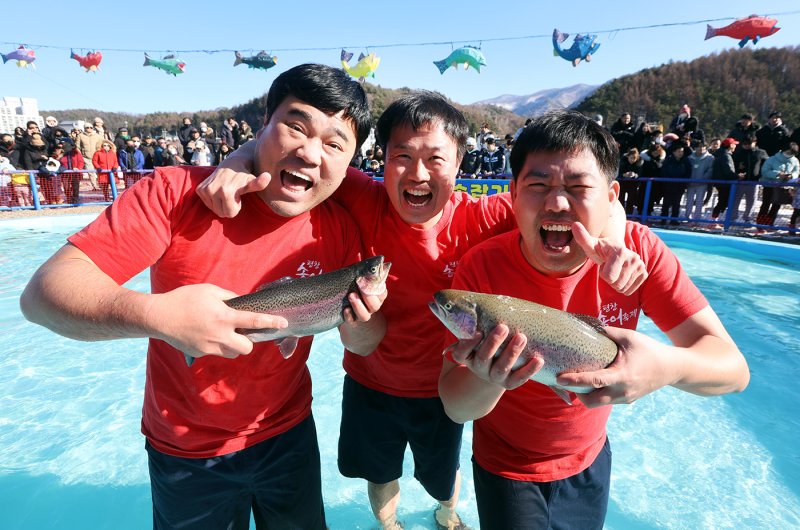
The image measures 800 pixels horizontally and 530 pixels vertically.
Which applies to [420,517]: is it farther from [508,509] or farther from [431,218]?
[431,218]

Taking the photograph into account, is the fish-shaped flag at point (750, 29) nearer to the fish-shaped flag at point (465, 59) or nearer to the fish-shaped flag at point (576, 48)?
the fish-shaped flag at point (576, 48)

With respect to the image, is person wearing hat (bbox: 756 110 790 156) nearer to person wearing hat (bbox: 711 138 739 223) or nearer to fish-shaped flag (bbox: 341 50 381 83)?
person wearing hat (bbox: 711 138 739 223)

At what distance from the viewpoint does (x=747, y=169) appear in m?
13.2

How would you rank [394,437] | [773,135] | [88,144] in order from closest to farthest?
[394,437]
[773,135]
[88,144]

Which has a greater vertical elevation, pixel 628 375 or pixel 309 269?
pixel 309 269

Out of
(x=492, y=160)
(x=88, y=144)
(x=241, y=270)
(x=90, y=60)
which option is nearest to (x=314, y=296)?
(x=241, y=270)

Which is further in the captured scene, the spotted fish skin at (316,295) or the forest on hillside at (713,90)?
the forest on hillside at (713,90)

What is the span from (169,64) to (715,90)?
63.0 meters

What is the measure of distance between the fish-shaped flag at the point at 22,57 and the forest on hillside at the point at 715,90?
54457mm

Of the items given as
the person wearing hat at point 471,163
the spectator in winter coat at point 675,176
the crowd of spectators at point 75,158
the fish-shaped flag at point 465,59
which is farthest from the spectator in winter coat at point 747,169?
the crowd of spectators at point 75,158

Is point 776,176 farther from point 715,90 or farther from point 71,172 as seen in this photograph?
point 715,90

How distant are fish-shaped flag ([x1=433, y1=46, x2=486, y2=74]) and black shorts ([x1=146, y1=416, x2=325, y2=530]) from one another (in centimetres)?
2116

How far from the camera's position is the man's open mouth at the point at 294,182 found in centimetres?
229

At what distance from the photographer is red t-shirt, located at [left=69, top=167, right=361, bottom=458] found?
6.87ft
